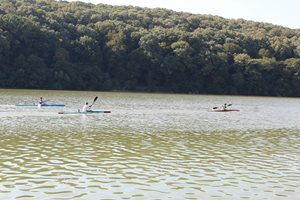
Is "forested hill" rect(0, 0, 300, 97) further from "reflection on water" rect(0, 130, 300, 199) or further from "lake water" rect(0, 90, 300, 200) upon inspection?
"reflection on water" rect(0, 130, 300, 199)

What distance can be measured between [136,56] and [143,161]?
8236 cm

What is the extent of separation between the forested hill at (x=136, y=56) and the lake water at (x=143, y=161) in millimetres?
61363

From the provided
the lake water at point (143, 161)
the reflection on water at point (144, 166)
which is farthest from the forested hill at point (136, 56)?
the reflection on water at point (144, 166)

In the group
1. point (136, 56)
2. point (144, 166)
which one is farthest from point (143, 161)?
point (136, 56)

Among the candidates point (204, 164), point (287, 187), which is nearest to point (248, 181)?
point (287, 187)

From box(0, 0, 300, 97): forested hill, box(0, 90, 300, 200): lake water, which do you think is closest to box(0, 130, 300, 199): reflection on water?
box(0, 90, 300, 200): lake water

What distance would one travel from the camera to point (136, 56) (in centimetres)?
10119

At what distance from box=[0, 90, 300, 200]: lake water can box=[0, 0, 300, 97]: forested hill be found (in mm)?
61363

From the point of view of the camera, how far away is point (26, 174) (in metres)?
16.5

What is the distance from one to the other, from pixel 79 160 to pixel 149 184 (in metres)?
4.67

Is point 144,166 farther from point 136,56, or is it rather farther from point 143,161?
point 136,56

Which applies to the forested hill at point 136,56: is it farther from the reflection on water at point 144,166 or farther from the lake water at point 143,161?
the reflection on water at point 144,166

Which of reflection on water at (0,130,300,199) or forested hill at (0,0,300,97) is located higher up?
forested hill at (0,0,300,97)

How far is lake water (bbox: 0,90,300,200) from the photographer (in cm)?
1504
